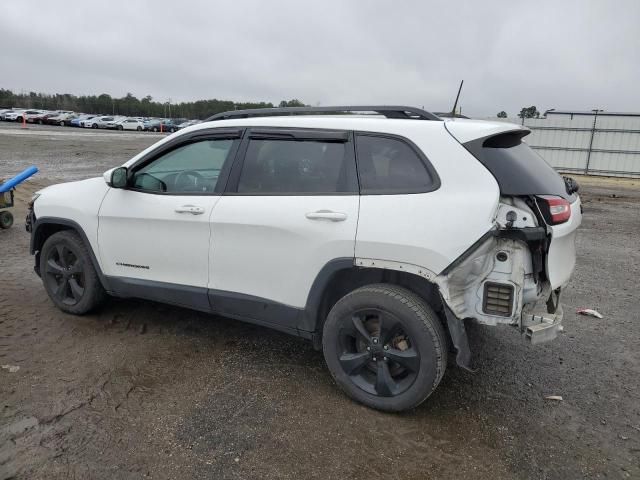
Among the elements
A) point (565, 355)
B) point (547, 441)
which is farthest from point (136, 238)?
point (565, 355)

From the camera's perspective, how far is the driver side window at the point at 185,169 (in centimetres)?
387

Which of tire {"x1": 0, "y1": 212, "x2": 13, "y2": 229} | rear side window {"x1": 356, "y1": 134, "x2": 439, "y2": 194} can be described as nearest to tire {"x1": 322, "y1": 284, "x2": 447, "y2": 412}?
rear side window {"x1": 356, "y1": 134, "x2": 439, "y2": 194}

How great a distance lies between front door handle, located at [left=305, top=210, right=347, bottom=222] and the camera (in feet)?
10.4

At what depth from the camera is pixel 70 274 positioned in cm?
452

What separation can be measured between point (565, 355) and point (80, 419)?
3635 millimetres

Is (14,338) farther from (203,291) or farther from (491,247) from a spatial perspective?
(491,247)

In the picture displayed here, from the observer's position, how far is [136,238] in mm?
4031

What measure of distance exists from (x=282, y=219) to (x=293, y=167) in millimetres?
415

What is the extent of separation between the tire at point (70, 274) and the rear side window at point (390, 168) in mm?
2623

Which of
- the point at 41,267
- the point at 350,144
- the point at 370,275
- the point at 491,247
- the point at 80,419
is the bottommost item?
the point at 80,419

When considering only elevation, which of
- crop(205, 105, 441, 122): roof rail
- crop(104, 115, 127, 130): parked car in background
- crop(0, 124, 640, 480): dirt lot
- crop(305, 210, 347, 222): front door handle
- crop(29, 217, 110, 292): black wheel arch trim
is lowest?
crop(0, 124, 640, 480): dirt lot

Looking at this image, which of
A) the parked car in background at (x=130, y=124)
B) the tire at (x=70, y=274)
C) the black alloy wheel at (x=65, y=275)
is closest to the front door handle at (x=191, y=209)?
the tire at (x=70, y=274)

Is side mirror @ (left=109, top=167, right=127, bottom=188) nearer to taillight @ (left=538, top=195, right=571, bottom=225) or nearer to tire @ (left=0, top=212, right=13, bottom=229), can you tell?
taillight @ (left=538, top=195, right=571, bottom=225)

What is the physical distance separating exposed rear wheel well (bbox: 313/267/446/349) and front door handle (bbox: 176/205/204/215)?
112 cm
